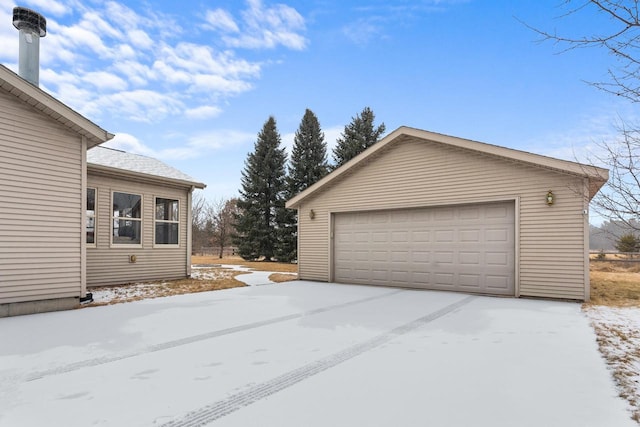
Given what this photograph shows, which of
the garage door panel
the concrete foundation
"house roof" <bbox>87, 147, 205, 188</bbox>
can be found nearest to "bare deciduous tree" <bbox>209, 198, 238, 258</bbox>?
"house roof" <bbox>87, 147, 205, 188</bbox>

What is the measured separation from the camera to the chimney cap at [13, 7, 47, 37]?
8141 millimetres

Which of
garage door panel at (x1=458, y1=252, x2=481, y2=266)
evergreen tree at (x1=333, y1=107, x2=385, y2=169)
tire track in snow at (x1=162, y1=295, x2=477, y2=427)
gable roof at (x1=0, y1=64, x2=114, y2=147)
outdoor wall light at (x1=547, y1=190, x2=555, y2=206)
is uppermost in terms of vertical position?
evergreen tree at (x1=333, y1=107, x2=385, y2=169)

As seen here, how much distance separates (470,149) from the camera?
852 cm

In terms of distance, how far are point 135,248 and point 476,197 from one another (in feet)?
30.5

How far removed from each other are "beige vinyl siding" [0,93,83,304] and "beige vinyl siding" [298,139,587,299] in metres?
6.61

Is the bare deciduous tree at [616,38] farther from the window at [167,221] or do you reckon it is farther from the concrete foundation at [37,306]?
the window at [167,221]

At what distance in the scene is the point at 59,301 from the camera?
6.55m

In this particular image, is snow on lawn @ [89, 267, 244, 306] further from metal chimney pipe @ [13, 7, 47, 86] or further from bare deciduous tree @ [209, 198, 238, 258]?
bare deciduous tree @ [209, 198, 238, 258]

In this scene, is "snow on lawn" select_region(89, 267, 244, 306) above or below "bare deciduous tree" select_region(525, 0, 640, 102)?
below

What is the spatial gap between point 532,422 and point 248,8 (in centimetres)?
1236

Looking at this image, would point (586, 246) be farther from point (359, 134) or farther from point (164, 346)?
point (359, 134)

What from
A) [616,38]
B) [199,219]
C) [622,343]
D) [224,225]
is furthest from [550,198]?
[199,219]

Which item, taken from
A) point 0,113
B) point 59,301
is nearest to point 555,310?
point 59,301

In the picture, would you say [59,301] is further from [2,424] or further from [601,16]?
[601,16]
